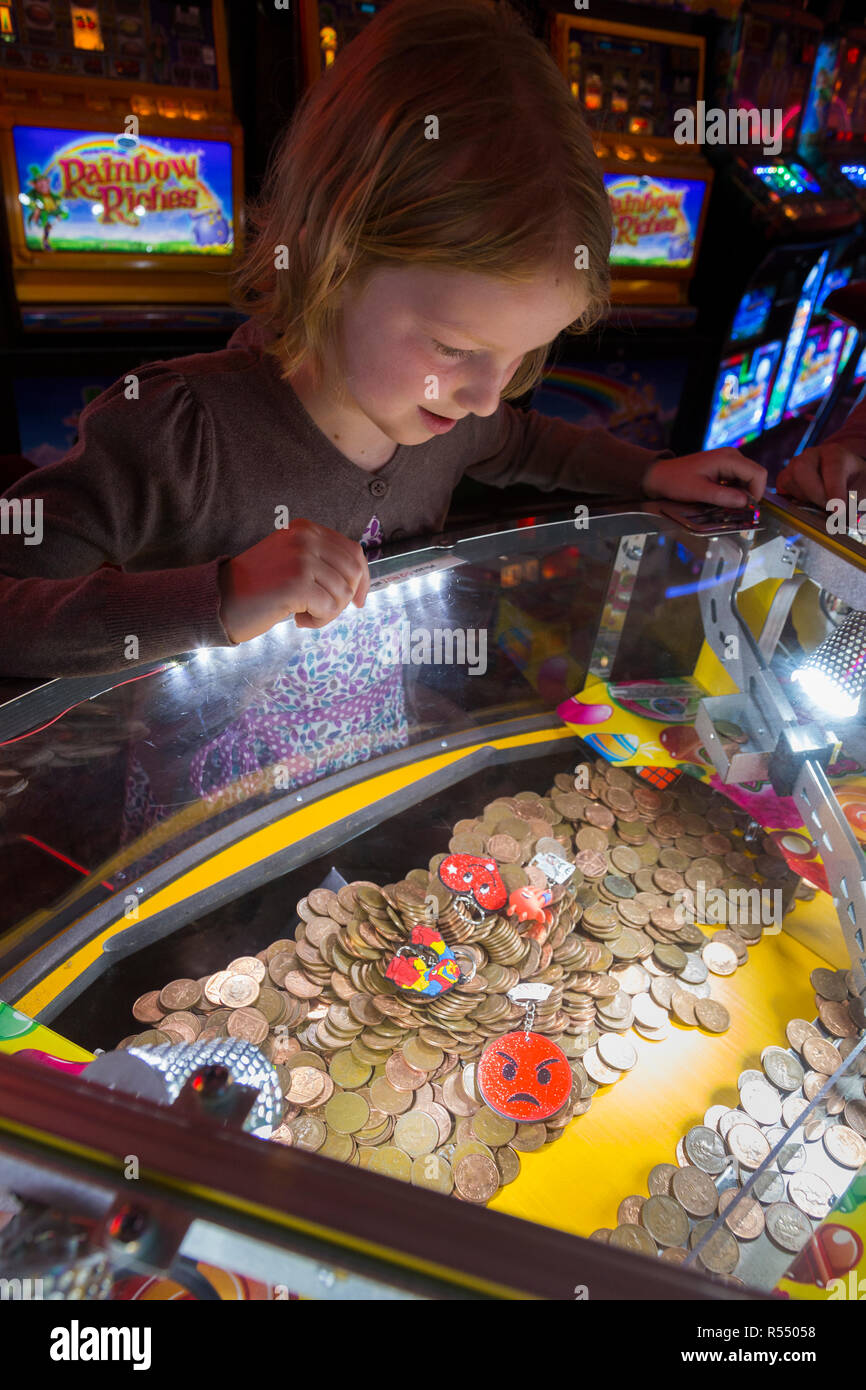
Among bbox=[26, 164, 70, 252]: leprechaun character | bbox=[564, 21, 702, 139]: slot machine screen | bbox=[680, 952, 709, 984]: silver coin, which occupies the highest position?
bbox=[564, 21, 702, 139]: slot machine screen

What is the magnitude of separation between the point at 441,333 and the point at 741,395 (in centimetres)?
378

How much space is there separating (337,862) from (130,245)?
2.38 meters

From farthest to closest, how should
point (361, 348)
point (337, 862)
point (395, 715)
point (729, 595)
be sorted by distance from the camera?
point (729, 595), point (395, 715), point (337, 862), point (361, 348)

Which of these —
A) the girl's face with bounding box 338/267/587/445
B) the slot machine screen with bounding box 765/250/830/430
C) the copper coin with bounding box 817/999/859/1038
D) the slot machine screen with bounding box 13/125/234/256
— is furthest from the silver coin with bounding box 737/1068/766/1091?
the slot machine screen with bounding box 765/250/830/430

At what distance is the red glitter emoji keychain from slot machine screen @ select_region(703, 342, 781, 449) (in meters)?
3.67

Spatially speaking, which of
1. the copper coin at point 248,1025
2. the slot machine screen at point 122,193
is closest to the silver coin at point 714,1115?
the copper coin at point 248,1025

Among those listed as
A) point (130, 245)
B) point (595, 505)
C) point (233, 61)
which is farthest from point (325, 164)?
point (233, 61)

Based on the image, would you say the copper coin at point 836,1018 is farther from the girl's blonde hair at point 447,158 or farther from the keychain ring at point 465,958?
the girl's blonde hair at point 447,158

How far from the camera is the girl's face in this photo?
102cm

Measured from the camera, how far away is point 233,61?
298 centimetres

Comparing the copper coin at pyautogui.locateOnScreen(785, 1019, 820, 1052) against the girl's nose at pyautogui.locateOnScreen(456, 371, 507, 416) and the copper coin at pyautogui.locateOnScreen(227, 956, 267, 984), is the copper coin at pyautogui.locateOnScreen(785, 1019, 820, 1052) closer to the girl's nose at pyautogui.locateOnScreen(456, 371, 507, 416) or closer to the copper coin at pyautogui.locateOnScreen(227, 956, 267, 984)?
the copper coin at pyautogui.locateOnScreen(227, 956, 267, 984)

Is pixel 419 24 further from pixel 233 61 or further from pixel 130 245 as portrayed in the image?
pixel 233 61

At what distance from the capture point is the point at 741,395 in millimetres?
4352
